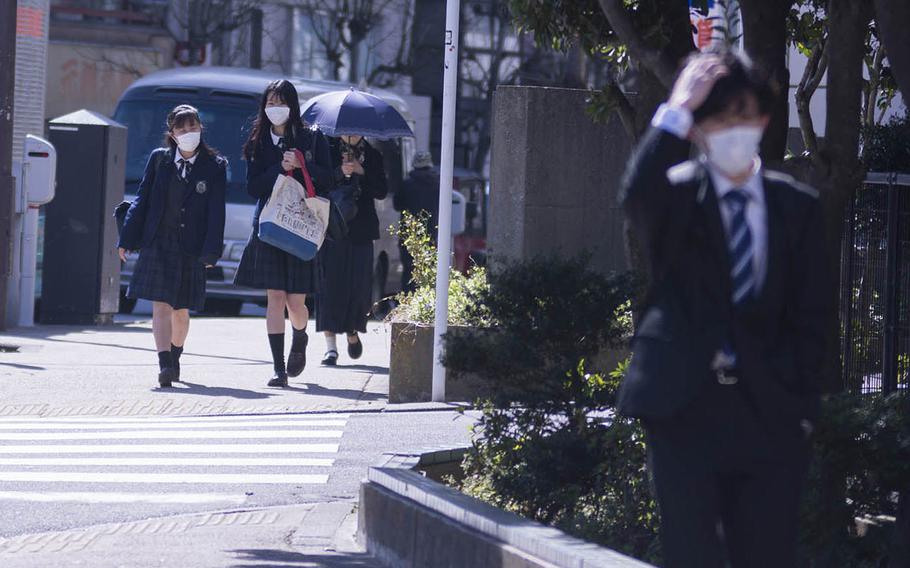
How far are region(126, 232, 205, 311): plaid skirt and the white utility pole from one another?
176 centimetres

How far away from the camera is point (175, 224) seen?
1083 cm

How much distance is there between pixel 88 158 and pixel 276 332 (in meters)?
6.18

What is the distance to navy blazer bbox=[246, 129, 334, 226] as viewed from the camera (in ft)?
35.3

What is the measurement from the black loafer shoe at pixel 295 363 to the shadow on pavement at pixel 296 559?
488 cm

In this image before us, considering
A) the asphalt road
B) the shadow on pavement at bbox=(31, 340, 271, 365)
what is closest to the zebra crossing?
the asphalt road

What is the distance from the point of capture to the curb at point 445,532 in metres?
4.84

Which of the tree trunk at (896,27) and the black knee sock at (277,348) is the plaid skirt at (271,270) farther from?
the tree trunk at (896,27)

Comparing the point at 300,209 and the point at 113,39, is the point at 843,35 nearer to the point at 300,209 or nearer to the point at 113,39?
the point at 300,209

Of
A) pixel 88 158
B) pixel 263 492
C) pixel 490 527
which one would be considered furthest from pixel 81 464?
pixel 88 158

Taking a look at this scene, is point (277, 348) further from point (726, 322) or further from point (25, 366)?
point (726, 322)

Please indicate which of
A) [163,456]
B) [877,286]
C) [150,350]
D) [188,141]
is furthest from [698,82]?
[150,350]

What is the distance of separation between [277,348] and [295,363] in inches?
9.8

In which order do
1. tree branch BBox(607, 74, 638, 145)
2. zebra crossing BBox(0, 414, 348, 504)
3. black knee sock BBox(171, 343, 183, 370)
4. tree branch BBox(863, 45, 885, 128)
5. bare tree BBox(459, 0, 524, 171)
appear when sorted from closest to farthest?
tree branch BBox(607, 74, 638, 145) → zebra crossing BBox(0, 414, 348, 504) → tree branch BBox(863, 45, 885, 128) → black knee sock BBox(171, 343, 183, 370) → bare tree BBox(459, 0, 524, 171)

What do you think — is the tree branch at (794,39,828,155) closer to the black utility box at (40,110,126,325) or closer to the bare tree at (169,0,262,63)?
the black utility box at (40,110,126,325)
